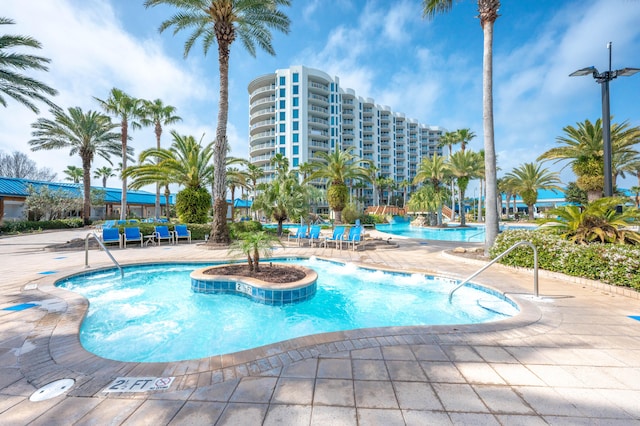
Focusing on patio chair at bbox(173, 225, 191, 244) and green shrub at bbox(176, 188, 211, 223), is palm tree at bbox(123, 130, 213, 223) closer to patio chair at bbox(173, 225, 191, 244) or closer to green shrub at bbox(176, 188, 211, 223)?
green shrub at bbox(176, 188, 211, 223)

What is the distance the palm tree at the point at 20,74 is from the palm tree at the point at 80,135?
1207 centimetres

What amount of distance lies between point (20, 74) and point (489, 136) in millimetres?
21133

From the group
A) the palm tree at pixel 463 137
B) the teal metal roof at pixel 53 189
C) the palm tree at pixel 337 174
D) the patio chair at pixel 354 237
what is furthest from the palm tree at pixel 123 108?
the palm tree at pixel 463 137

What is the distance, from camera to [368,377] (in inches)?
103

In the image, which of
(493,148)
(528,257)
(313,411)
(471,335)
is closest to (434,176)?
(493,148)

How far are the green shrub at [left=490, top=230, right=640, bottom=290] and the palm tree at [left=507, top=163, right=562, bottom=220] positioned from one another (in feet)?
122

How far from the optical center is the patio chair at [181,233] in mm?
14852

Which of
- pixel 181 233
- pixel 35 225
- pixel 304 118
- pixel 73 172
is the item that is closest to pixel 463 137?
pixel 304 118

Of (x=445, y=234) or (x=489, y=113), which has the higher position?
(x=489, y=113)

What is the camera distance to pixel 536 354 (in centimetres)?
307

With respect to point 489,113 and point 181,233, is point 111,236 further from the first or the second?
point 489,113

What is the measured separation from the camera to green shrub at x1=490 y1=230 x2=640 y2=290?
5.40m

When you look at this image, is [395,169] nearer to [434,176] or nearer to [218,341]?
[434,176]

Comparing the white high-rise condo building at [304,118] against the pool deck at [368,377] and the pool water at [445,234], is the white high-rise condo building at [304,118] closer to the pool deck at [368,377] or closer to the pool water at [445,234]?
the pool water at [445,234]
